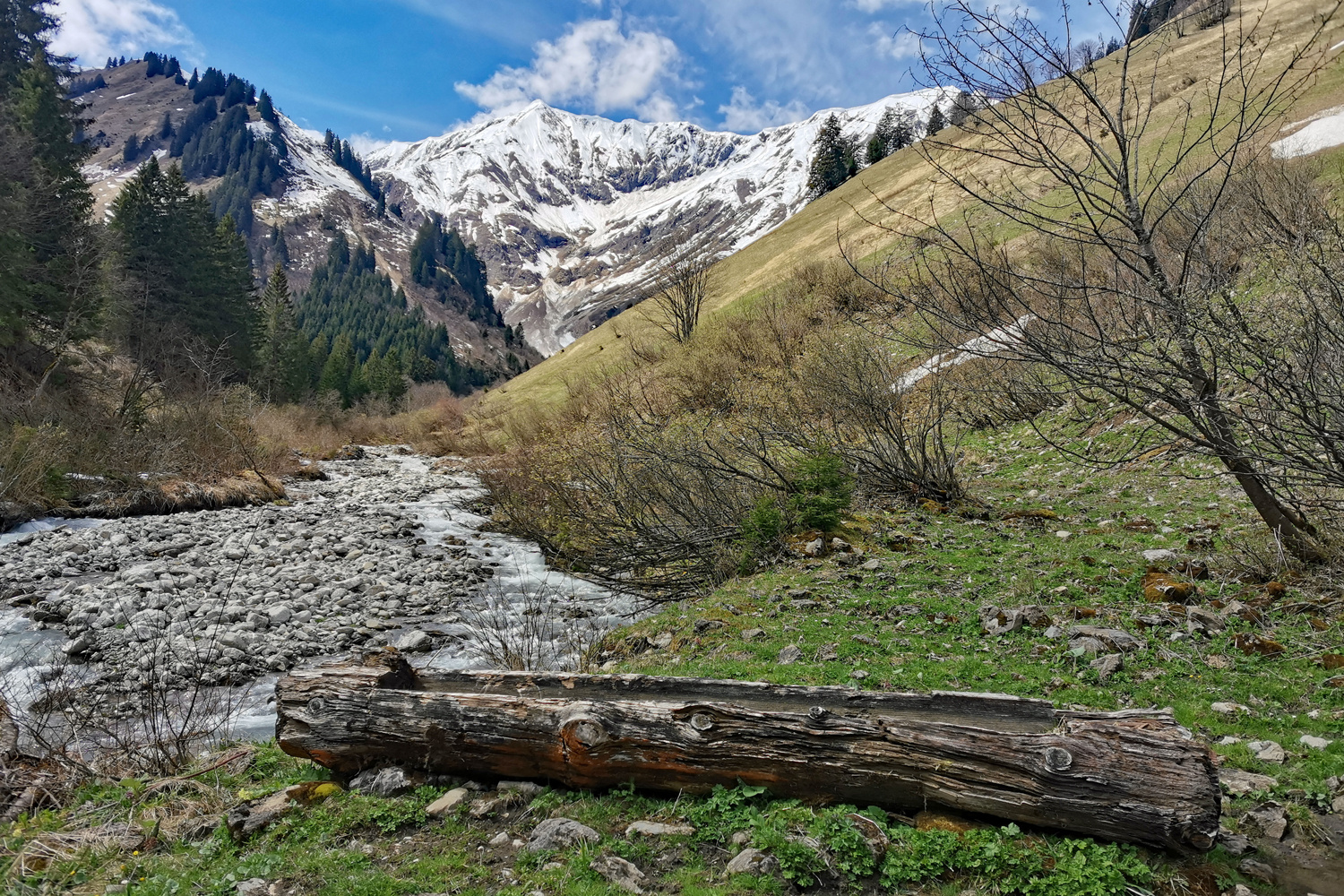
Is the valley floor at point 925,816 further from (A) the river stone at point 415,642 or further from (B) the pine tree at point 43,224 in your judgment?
(B) the pine tree at point 43,224

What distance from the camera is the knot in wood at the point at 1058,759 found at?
3.09 metres

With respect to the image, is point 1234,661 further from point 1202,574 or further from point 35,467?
point 35,467

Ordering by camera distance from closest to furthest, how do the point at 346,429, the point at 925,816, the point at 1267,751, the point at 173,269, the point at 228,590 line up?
1. the point at 925,816
2. the point at 1267,751
3. the point at 228,590
4. the point at 173,269
5. the point at 346,429

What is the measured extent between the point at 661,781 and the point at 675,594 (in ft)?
19.9

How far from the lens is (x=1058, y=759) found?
312 cm

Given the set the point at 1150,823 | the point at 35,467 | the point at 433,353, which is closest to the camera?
the point at 1150,823

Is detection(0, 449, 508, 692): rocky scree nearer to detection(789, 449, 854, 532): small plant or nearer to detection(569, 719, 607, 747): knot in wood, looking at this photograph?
detection(569, 719, 607, 747): knot in wood

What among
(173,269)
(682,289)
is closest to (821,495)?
(682,289)

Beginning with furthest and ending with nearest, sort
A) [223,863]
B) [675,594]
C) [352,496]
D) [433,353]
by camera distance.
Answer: [433,353], [352,496], [675,594], [223,863]

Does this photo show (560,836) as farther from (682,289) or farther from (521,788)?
(682,289)

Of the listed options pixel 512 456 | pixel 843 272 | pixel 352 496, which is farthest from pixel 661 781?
pixel 843 272

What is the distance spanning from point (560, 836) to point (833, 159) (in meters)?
74.6

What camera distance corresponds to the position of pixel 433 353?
131m

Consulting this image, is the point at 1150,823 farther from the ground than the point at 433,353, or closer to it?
closer to it
